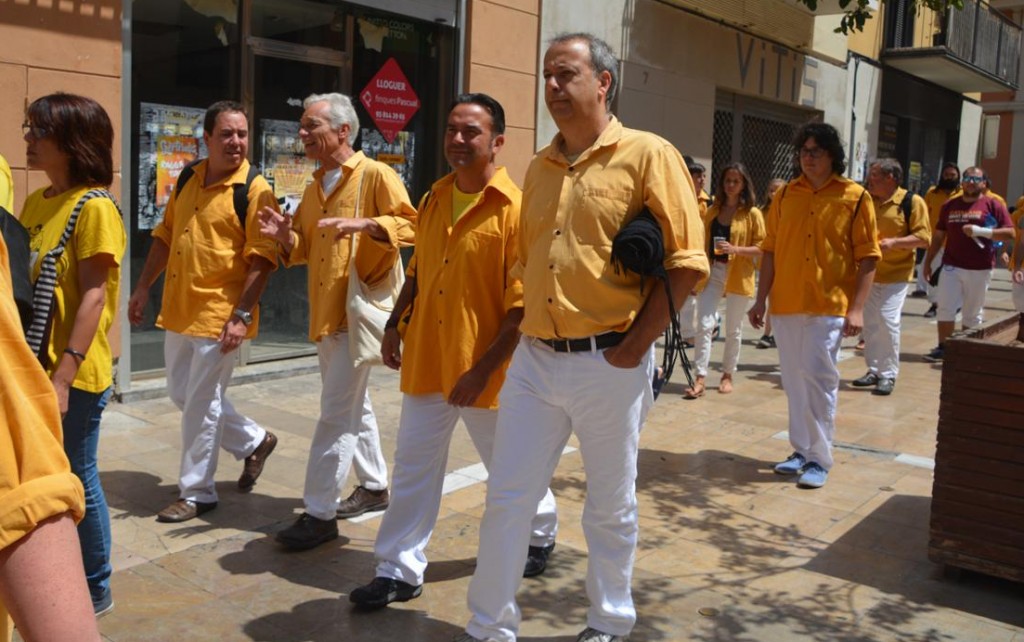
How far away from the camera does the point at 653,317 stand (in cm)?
328

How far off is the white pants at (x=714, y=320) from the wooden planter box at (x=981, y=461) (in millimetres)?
4061

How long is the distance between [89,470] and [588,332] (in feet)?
6.21

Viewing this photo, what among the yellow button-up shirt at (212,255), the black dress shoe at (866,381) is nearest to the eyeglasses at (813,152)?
the yellow button-up shirt at (212,255)

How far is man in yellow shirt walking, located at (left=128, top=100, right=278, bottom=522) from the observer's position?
4.89 meters

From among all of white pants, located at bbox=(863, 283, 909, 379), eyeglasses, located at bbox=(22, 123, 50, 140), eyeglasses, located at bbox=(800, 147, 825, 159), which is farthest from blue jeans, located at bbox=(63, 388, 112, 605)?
white pants, located at bbox=(863, 283, 909, 379)

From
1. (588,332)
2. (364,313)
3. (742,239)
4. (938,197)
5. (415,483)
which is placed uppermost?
(938,197)

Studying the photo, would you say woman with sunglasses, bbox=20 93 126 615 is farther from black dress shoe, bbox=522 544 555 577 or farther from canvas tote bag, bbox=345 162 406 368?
black dress shoe, bbox=522 544 555 577

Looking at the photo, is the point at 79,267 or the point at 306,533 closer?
the point at 79,267

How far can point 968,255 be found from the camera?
10.5 meters

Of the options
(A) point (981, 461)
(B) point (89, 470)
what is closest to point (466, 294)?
(B) point (89, 470)

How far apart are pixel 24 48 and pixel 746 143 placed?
1120cm

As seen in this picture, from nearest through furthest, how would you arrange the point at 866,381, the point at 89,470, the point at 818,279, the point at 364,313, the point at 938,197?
1. the point at 89,470
2. the point at 364,313
3. the point at 818,279
4. the point at 866,381
5. the point at 938,197

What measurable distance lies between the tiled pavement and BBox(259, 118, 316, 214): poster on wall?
231cm

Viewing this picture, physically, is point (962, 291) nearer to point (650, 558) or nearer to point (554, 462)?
point (650, 558)
